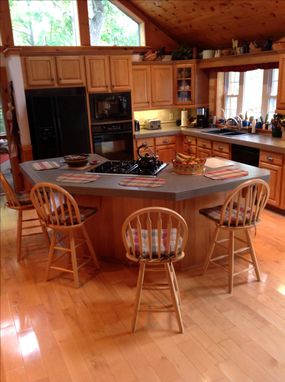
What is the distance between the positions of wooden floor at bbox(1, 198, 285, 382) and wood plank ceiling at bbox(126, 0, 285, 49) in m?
3.00

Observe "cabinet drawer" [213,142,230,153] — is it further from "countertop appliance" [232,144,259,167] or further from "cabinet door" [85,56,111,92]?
"cabinet door" [85,56,111,92]

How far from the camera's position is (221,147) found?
195 inches

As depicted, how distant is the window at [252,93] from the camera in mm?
4887

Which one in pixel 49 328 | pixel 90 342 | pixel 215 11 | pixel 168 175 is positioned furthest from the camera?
pixel 215 11

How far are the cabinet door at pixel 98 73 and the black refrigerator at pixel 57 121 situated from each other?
19 cm

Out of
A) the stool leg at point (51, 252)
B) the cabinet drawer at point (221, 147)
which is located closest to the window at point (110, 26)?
the cabinet drawer at point (221, 147)

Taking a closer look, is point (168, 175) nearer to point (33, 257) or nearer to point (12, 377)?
point (33, 257)

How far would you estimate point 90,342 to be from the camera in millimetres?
Answer: 2223

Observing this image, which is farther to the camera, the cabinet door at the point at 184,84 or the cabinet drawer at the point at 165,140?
the cabinet door at the point at 184,84

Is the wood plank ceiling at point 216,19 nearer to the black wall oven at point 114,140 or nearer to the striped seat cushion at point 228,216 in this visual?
the black wall oven at point 114,140

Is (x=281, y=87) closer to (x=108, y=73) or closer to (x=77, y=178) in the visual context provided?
(x=108, y=73)

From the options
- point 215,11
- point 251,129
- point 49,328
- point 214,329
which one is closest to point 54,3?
point 215,11

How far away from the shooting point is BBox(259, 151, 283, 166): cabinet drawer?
401cm

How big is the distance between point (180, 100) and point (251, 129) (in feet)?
4.97
